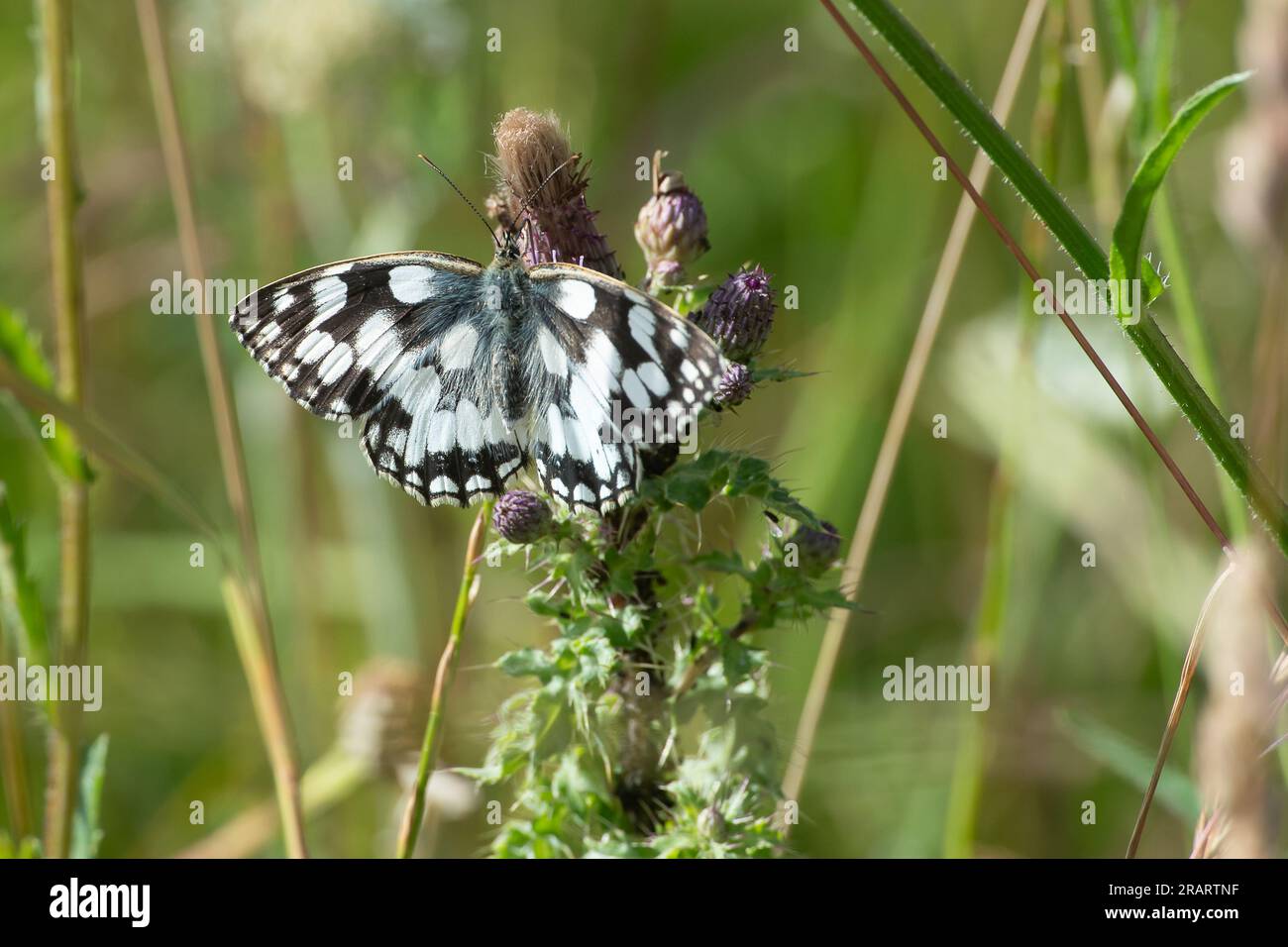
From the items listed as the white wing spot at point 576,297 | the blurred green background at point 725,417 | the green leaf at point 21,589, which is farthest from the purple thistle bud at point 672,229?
the blurred green background at point 725,417

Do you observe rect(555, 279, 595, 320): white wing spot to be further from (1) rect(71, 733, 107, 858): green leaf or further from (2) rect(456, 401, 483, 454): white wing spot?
(1) rect(71, 733, 107, 858): green leaf

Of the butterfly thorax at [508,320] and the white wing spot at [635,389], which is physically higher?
the butterfly thorax at [508,320]

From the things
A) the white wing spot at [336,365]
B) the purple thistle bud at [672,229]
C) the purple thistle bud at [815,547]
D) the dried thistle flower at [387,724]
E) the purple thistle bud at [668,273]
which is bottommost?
the dried thistle flower at [387,724]

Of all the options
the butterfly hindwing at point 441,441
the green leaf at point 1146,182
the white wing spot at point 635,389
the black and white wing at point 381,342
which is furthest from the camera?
the black and white wing at point 381,342

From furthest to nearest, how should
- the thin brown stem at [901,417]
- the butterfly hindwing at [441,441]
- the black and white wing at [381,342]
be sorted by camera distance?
1. the thin brown stem at [901,417]
2. the black and white wing at [381,342]
3. the butterfly hindwing at [441,441]

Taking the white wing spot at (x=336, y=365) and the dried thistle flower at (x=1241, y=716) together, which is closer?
the dried thistle flower at (x=1241, y=716)

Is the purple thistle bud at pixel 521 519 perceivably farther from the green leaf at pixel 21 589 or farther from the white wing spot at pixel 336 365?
the green leaf at pixel 21 589
